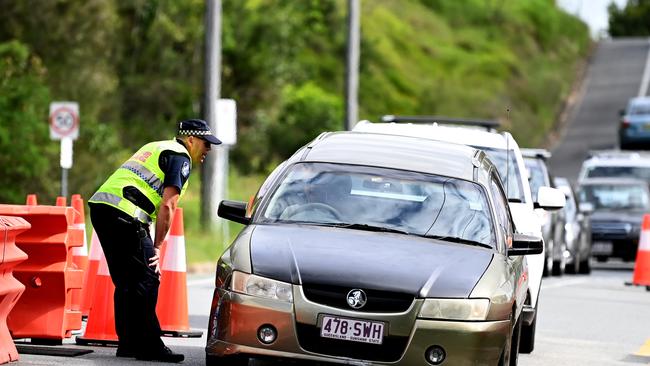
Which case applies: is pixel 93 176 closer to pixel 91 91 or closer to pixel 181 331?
pixel 91 91

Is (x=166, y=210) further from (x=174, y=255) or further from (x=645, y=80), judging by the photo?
(x=645, y=80)

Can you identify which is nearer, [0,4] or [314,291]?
[314,291]

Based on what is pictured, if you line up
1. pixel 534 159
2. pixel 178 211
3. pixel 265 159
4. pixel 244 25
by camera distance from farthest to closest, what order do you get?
pixel 265 159 < pixel 244 25 < pixel 534 159 < pixel 178 211

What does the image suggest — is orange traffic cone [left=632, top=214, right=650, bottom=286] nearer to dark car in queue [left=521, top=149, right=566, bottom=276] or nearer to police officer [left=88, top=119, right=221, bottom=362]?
dark car in queue [left=521, top=149, right=566, bottom=276]

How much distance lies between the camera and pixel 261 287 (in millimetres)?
10000

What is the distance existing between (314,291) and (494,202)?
1925 mm

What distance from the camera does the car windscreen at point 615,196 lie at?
30172 mm

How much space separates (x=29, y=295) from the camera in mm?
11984

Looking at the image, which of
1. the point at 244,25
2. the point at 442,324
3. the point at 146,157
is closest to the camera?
the point at 442,324

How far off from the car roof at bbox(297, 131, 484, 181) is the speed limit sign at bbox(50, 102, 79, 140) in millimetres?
14083

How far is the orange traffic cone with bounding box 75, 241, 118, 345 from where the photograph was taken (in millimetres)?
12383

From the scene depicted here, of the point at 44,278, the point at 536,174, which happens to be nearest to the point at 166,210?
the point at 44,278

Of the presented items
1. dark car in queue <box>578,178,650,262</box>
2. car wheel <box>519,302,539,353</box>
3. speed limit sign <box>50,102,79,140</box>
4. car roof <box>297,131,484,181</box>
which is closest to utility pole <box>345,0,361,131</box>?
dark car in queue <box>578,178,650,262</box>

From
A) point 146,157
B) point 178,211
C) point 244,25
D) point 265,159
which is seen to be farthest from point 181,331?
point 265,159
